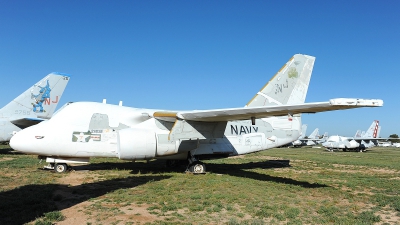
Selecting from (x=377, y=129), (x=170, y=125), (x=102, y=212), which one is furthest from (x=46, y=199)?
(x=377, y=129)

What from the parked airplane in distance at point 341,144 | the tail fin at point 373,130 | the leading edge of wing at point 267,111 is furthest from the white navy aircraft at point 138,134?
the tail fin at point 373,130

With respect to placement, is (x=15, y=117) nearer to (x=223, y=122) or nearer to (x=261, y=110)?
(x=223, y=122)

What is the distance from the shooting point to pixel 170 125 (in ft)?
40.1

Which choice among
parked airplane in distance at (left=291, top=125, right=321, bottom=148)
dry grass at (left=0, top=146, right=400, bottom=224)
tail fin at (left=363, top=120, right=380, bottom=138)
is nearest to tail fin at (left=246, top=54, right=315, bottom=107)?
dry grass at (left=0, top=146, right=400, bottom=224)

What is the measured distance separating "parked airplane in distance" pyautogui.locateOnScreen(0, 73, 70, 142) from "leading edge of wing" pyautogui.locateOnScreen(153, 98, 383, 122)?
50.2 ft

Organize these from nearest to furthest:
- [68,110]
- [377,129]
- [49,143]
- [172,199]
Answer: [172,199], [49,143], [68,110], [377,129]

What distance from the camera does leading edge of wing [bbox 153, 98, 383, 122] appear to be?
23.9 ft

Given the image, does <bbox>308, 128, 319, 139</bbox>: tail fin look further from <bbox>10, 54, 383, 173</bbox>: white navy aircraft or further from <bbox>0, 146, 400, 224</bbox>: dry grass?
<bbox>0, 146, 400, 224</bbox>: dry grass

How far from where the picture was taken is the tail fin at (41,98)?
2286 centimetres

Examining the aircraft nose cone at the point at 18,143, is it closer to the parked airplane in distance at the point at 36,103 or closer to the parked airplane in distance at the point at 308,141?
the parked airplane in distance at the point at 36,103

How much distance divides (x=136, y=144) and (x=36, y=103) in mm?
16633

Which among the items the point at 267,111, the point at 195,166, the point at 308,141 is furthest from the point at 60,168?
the point at 308,141

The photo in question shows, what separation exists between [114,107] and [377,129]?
5756 centimetres

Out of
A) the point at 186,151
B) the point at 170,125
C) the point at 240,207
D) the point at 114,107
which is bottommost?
the point at 240,207
